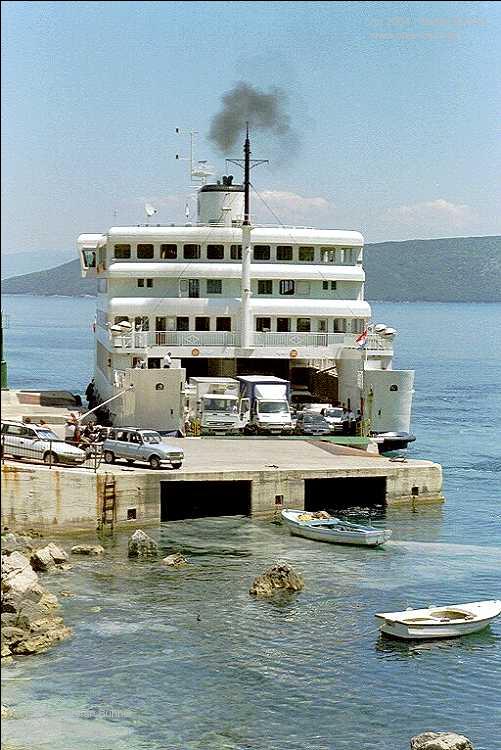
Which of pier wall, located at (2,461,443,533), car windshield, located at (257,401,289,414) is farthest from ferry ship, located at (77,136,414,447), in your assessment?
pier wall, located at (2,461,443,533)

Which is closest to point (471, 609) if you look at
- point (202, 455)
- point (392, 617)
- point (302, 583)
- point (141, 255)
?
point (392, 617)

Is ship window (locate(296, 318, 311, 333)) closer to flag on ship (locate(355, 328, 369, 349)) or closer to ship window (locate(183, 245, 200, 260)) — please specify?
flag on ship (locate(355, 328, 369, 349))

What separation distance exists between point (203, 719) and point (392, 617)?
6112 millimetres

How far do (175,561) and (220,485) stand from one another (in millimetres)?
8102

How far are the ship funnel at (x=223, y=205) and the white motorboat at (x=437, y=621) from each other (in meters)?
30.1

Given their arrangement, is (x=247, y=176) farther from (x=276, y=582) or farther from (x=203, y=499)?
(x=276, y=582)

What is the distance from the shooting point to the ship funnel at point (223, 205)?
171 ft

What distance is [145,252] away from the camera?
161 ft

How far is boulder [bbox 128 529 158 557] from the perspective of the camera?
3098 cm

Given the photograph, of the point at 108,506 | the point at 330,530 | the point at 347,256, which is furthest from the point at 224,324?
the point at 330,530

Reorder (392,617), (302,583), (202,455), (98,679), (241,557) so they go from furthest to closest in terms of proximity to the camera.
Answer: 1. (202,455)
2. (241,557)
3. (302,583)
4. (392,617)
5. (98,679)

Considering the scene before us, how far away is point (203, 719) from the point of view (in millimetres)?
19609

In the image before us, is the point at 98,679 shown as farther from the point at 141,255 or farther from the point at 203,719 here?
the point at 141,255

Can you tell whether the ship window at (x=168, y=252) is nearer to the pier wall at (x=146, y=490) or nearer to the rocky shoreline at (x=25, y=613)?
the pier wall at (x=146, y=490)
